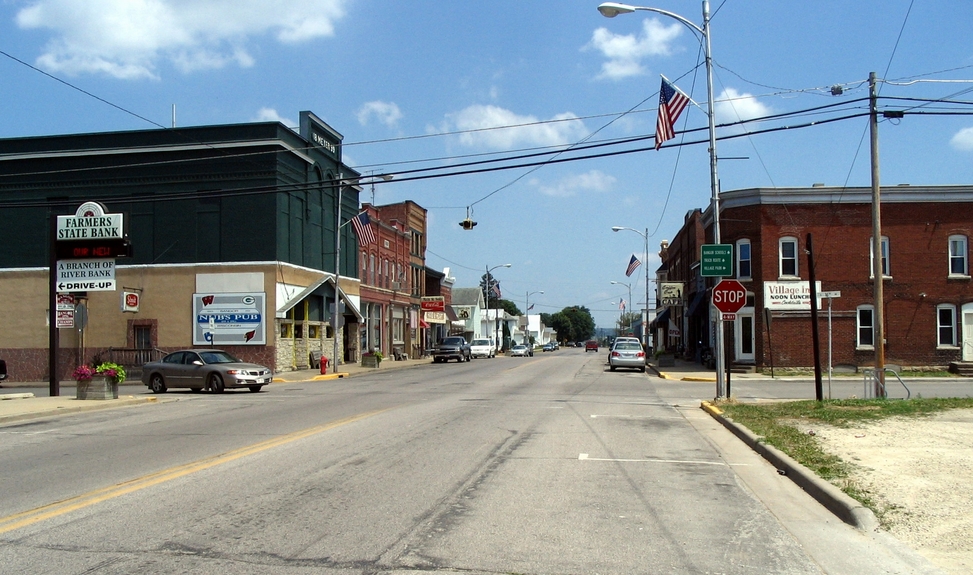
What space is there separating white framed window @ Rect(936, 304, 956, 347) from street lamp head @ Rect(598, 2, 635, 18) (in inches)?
936

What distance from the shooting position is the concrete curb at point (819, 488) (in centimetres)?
745

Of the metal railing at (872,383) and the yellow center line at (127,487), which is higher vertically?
the metal railing at (872,383)

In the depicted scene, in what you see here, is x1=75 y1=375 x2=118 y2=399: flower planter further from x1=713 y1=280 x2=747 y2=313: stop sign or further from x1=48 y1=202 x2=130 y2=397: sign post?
x1=713 y1=280 x2=747 y2=313: stop sign

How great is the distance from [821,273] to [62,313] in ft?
97.0

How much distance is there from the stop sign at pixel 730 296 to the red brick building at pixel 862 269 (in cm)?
1636

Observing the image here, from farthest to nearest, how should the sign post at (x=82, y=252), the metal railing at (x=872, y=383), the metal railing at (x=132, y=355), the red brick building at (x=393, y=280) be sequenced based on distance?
1. the red brick building at (x=393, y=280)
2. the metal railing at (x=132, y=355)
3. the sign post at (x=82, y=252)
4. the metal railing at (x=872, y=383)

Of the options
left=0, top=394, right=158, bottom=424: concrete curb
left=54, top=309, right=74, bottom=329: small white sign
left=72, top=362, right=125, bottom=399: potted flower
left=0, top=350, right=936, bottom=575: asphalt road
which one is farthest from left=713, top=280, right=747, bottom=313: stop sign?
left=54, top=309, right=74, bottom=329: small white sign

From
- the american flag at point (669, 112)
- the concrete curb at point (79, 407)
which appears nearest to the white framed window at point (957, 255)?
the american flag at point (669, 112)

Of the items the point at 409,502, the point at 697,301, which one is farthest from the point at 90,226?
the point at 697,301

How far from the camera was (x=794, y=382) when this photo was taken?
3006cm

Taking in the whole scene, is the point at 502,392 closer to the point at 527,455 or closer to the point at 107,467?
the point at 527,455

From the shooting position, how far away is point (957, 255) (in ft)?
114

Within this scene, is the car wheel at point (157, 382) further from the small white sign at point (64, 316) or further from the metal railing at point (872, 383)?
the metal railing at point (872, 383)

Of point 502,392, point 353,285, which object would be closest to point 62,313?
point 502,392
